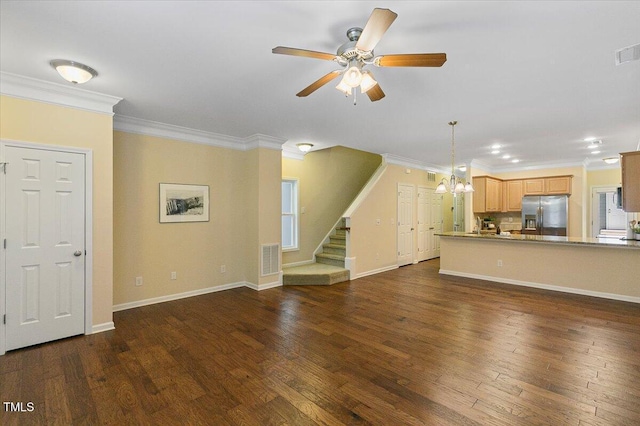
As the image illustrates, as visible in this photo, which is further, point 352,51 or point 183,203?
point 183,203

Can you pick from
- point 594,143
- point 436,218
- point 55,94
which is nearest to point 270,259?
point 55,94

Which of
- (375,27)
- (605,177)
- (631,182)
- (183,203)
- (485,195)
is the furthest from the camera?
(485,195)

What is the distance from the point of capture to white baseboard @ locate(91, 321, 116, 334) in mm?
3461

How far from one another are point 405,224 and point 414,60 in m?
5.98

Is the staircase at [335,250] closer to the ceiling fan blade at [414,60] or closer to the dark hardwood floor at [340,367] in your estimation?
the dark hardwood floor at [340,367]

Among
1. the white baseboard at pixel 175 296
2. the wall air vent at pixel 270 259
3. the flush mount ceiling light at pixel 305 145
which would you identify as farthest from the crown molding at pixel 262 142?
the white baseboard at pixel 175 296

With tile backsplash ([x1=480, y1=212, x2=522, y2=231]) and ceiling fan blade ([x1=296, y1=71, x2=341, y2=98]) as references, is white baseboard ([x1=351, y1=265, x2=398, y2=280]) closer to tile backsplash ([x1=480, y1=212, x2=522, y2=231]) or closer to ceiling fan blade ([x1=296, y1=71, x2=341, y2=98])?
tile backsplash ([x1=480, y1=212, x2=522, y2=231])

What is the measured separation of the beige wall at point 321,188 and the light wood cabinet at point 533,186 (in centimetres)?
440

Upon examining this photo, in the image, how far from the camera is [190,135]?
486 centimetres

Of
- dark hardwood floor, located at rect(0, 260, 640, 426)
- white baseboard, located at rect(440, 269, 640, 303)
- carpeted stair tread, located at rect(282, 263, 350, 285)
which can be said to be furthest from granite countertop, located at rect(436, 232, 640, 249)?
carpeted stair tread, located at rect(282, 263, 350, 285)

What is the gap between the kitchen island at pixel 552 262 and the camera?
4.73 meters

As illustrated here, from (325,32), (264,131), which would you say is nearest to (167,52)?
(325,32)

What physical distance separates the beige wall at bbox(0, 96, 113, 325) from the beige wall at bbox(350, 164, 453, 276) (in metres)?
4.07

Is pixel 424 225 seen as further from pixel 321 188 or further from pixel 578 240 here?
pixel 578 240
